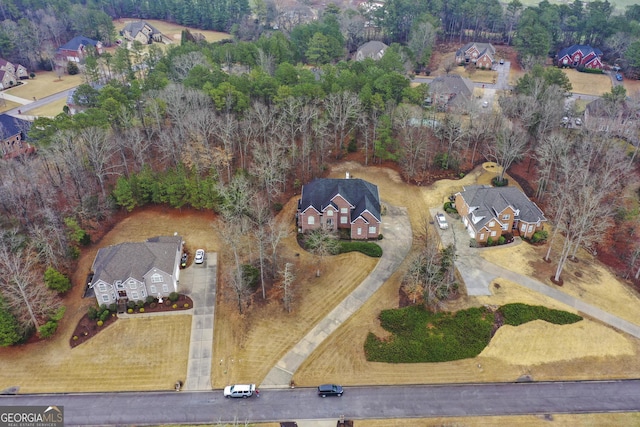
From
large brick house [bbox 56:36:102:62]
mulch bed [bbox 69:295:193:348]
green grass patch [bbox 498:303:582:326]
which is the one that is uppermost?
large brick house [bbox 56:36:102:62]

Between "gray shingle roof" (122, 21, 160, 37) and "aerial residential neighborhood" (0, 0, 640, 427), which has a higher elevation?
"gray shingle roof" (122, 21, 160, 37)

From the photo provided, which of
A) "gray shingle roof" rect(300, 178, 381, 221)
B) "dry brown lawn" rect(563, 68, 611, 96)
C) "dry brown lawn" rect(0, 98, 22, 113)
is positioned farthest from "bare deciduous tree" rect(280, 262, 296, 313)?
"dry brown lawn" rect(563, 68, 611, 96)

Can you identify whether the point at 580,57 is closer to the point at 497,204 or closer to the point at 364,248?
the point at 497,204

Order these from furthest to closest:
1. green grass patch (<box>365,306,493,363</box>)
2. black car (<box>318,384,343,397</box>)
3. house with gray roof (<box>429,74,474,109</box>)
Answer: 1. house with gray roof (<box>429,74,474,109</box>)
2. green grass patch (<box>365,306,493,363</box>)
3. black car (<box>318,384,343,397</box>)

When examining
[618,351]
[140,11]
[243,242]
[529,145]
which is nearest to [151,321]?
[243,242]

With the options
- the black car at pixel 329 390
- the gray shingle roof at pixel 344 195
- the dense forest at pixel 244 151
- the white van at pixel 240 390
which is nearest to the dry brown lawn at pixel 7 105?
the dense forest at pixel 244 151

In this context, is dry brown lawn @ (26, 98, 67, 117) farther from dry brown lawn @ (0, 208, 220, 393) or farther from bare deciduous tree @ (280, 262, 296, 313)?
bare deciduous tree @ (280, 262, 296, 313)
